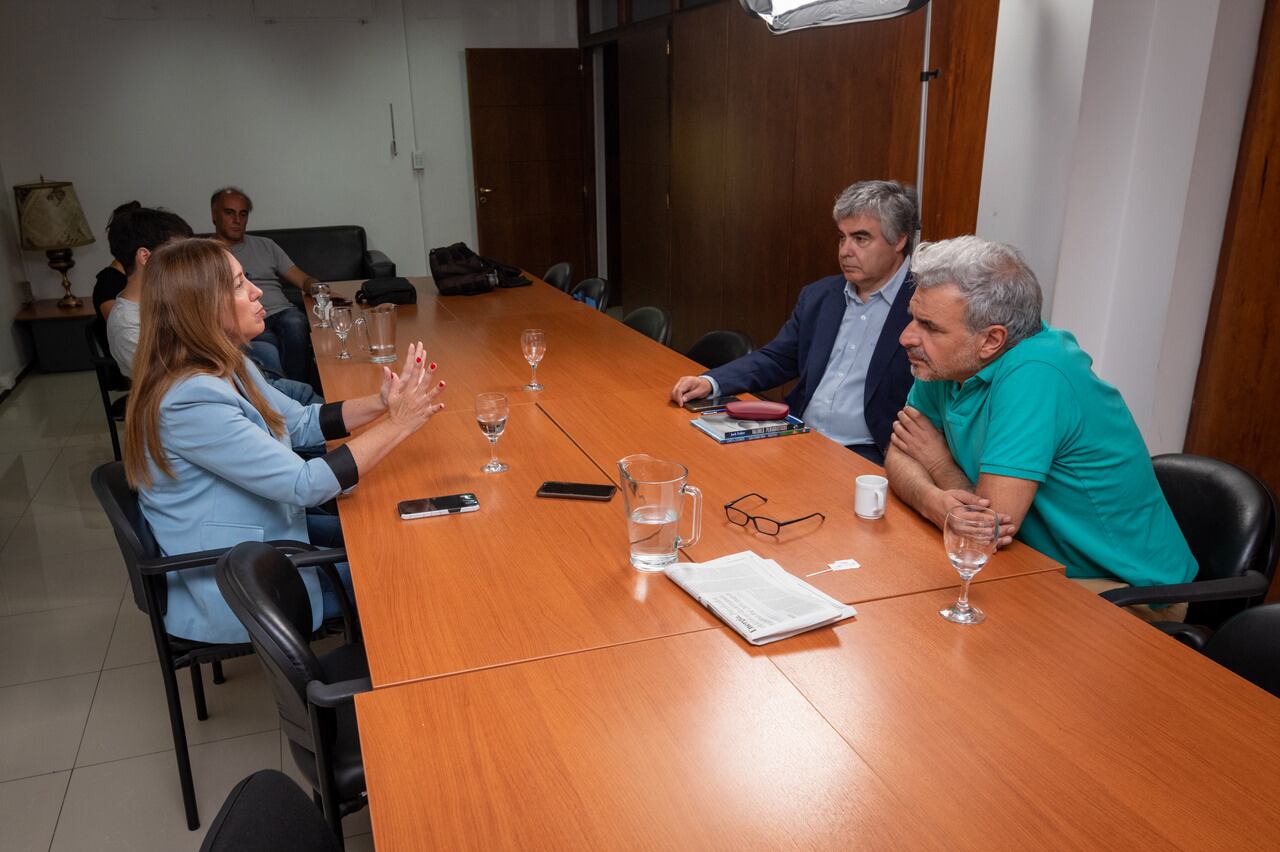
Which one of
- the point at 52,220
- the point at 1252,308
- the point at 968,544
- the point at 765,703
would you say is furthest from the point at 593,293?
the point at 52,220

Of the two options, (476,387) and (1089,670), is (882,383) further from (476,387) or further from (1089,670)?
(1089,670)

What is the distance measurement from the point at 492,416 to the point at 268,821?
1.47 meters

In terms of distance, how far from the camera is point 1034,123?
349 cm

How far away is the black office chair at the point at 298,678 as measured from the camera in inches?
63.9

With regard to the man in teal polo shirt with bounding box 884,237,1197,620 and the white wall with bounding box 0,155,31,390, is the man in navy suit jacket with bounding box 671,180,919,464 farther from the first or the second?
the white wall with bounding box 0,155,31,390

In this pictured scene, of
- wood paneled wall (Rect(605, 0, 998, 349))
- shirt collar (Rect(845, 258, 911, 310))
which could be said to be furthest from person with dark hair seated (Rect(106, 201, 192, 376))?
wood paneled wall (Rect(605, 0, 998, 349))

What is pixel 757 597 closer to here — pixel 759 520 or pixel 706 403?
pixel 759 520

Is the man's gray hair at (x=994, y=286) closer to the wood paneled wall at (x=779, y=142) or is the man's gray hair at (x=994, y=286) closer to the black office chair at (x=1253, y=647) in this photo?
the black office chair at (x=1253, y=647)

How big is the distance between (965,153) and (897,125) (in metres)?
0.54

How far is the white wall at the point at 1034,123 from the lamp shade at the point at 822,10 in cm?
116

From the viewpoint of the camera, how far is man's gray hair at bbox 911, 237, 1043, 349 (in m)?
2.04

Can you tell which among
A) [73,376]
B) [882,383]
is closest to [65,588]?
[882,383]

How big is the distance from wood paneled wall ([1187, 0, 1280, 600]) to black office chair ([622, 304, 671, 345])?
2138 millimetres

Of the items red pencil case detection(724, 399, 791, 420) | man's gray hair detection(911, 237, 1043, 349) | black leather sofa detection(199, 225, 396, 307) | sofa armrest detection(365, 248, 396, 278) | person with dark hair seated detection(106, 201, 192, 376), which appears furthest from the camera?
black leather sofa detection(199, 225, 396, 307)
